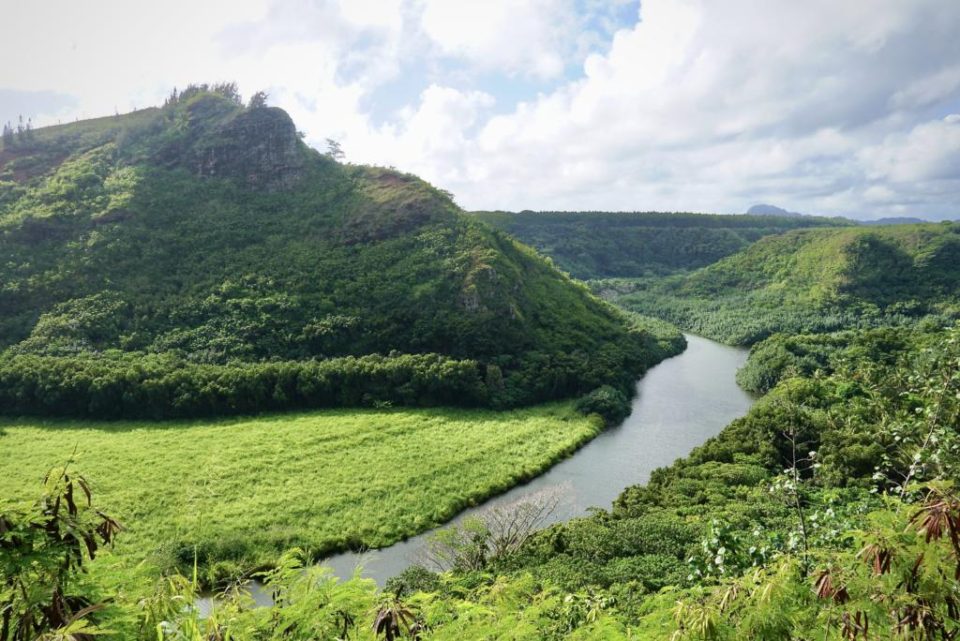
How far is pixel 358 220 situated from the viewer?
3462 inches

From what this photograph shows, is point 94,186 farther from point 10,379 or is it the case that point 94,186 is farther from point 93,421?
point 93,421

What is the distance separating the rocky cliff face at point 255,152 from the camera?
3981 inches

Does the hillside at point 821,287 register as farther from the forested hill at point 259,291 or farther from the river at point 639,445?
the forested hill at point 259,291

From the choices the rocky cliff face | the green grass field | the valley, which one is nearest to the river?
the valley

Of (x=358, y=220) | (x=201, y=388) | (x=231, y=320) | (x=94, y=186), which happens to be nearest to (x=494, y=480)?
(x=201, y=388)

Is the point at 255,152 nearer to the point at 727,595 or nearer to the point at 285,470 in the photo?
the point at 285,470

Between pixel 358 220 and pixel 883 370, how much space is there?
7159 cm

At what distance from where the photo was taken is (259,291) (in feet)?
241

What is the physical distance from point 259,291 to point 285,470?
39.4 m

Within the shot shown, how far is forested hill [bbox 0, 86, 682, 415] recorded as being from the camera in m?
55.8

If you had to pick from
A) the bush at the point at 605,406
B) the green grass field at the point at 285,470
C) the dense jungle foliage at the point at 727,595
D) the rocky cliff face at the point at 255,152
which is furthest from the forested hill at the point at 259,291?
the dense jungle foliage at the point at 727,595

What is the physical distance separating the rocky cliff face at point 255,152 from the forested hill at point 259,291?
0.36 m

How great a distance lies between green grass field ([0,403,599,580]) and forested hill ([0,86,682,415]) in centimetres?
406

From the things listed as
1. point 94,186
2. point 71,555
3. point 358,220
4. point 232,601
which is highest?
point 94,186
